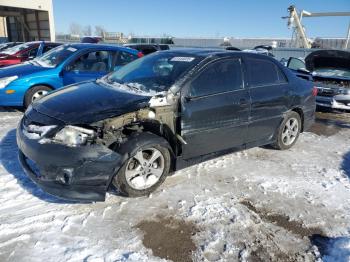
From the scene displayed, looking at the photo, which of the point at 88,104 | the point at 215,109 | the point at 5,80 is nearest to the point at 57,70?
the point at 5,80

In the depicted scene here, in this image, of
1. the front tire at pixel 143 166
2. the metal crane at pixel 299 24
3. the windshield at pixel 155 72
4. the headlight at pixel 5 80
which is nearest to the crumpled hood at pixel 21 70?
the headlight at pixel 5 80

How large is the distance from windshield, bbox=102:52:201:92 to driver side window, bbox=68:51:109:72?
2606 millimetres

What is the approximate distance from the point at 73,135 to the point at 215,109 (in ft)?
5.70

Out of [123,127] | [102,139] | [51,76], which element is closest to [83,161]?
[102,139]

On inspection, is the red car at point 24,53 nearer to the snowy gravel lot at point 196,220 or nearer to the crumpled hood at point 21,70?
the crumpled hood at point 21,70

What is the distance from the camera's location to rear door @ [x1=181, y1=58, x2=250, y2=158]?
4.02 metres

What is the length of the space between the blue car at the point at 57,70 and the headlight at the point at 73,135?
12.9 feet

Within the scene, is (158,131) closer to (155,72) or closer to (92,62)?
(155,72)

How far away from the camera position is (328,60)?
9.30 metres

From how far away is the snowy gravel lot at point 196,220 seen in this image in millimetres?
2969

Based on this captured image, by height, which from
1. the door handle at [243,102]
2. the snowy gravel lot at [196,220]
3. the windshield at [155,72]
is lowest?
the snowy gravel lot at [196,220]

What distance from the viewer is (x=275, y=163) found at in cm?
515

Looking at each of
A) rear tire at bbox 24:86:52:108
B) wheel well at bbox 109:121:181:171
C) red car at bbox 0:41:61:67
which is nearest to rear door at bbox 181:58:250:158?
wheel well at bbox 109:121:181:171

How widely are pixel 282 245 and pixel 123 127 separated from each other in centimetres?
194
